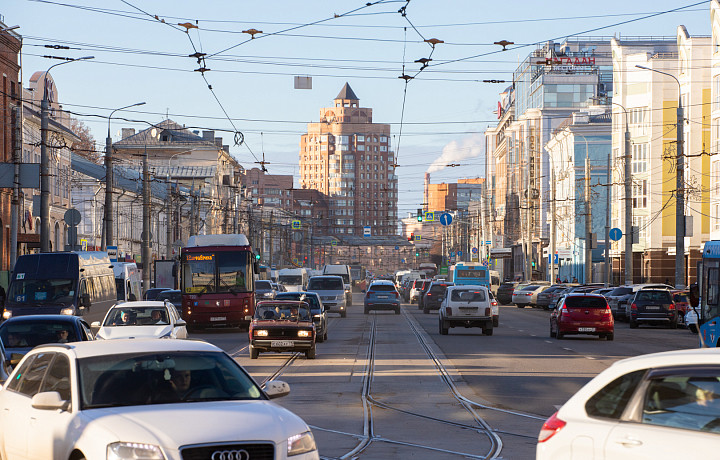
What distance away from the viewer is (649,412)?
634 cm

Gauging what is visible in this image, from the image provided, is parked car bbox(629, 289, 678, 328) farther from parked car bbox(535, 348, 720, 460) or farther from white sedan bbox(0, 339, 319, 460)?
parked car bbox(535, 348, 720, 460)

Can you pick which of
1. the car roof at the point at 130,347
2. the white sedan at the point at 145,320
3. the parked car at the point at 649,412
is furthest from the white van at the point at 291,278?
the parked car at the point at 649,412

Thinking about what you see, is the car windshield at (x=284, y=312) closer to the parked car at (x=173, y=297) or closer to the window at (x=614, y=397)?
the window at (x=614, y=397)

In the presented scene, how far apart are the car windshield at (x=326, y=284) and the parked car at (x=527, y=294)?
18734 millimetres

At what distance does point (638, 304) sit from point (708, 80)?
27479 millimetres

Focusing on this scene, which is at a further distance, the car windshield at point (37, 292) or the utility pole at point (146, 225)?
the utility pole at point (146, 225)

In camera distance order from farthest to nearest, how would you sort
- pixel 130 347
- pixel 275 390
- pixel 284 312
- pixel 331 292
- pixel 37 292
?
pixel 331 292 → pixel 37 292 → pixel 284 312 → pixel 275 390 → pixel 130 347

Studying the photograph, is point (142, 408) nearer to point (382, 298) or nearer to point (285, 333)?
point (285, 333)

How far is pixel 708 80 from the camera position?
220 ft

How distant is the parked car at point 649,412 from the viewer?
6.02m

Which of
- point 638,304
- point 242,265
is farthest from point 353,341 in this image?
point 638,304

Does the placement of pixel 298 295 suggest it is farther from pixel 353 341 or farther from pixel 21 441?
pixel 21 441

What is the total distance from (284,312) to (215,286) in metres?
12.9

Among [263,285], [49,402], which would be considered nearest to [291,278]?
[263,285]
